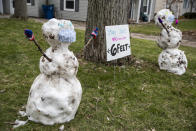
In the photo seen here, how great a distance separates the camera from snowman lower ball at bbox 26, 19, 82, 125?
2.03 meters

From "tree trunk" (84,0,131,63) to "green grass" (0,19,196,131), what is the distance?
12.0 inches

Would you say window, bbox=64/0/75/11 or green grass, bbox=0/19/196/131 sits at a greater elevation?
window, bbox=64/0/75/11

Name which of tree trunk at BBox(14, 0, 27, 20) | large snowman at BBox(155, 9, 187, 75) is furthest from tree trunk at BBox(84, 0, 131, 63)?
tree trunk at BBox(14, 0, 27, 20)

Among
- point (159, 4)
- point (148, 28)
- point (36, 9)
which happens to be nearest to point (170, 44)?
point (148, 28)

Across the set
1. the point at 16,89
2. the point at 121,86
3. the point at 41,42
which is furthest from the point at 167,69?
the point at 41,42

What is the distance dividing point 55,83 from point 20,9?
7.56 m

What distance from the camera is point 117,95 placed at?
314 centimetres

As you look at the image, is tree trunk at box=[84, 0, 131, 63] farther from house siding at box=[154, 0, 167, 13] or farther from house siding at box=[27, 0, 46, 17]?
house siding at box=[154, 0, 167, 13]

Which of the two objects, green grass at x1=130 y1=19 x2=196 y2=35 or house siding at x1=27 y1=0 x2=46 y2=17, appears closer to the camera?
green grass at x1=130 y1=19 x2=196 y2=35

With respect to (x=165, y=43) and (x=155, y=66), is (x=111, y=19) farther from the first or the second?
(x=155, y=66)

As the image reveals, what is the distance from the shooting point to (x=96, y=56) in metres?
4.30

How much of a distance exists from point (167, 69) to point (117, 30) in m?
1.73

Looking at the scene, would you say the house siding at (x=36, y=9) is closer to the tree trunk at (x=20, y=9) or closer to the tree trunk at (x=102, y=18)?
the tree trunk at (x=20, y=9)

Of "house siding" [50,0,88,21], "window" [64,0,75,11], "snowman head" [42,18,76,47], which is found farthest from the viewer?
"window" [64,0,75,11]
